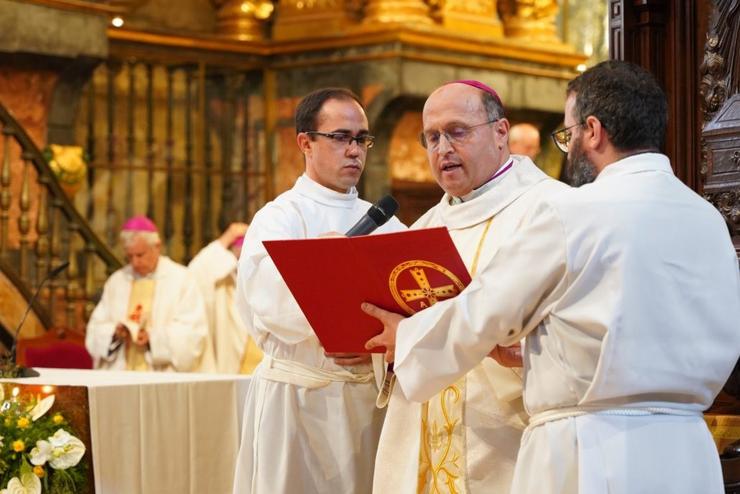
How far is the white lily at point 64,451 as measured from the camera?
208 inches

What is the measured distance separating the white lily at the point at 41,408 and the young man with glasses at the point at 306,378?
97 centimetres

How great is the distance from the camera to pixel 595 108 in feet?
11.3

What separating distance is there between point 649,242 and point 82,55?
7408 mm

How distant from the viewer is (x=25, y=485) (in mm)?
5254

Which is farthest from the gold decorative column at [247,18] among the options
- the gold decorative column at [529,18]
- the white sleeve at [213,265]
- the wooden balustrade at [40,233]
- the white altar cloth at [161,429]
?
the white altar cloth at [161,429]

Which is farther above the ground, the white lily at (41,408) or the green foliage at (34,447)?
the white lily at (41,408)

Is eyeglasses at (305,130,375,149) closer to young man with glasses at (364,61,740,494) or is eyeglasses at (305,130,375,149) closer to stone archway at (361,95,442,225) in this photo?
young man with glasses at (364,61,740,494)

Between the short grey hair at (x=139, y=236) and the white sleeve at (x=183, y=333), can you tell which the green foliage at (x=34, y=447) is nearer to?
the white sleeve at (x=183, y=333)

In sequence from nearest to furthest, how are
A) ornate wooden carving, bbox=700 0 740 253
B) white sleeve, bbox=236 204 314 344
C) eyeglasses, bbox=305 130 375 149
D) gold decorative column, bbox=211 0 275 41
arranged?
1. white sleeve, bbox=236 204 314 344
2. ornate wooden carving, bbox=700 0 740 253
3. eyeglasses, bbox=305 130 375 149
4. gold decorative column, bbox=211 0 275 41

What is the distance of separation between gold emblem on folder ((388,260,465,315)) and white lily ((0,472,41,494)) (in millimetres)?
2067

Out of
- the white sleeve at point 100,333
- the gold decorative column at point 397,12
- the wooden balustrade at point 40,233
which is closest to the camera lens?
the white sleeve at point 100,333

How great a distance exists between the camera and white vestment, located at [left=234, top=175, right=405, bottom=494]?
15.3 feet

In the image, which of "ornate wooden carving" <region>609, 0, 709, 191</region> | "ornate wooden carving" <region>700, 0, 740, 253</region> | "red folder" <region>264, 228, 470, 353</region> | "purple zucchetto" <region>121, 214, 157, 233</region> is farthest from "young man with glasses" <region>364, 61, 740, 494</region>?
"purple zucchetto" <region>121, 214, 157, 233</region>

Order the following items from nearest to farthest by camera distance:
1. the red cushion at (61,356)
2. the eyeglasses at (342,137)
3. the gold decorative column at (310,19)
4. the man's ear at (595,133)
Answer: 1. the man's ear at (595,133)
2. the eyeglasses at (342,137)
3. the red cushion at (61,356)
4. the gold decorative column at (310,19)
